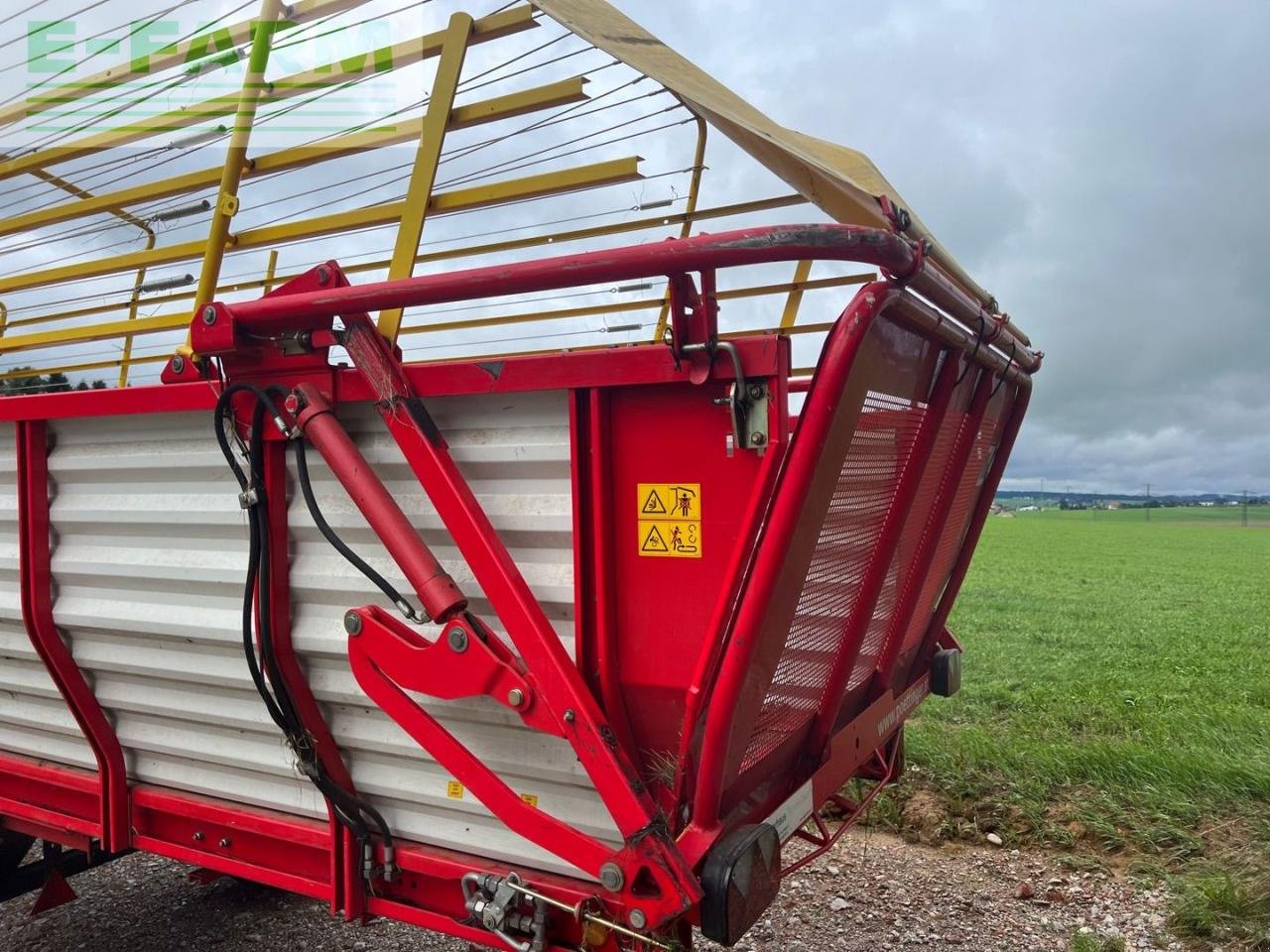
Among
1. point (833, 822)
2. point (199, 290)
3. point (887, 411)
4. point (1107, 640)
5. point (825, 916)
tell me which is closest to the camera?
point (887, 411)

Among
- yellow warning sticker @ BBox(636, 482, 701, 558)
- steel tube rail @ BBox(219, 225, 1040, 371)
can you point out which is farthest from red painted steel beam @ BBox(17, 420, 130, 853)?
yellow warning sticker @ BBox(636, 482, 701, 558)

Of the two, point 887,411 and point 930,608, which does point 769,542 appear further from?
point 930,608

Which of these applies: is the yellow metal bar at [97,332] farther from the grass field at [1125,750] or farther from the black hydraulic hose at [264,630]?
the grass field at [1125,750]

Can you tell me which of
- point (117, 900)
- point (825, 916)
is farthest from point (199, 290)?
point (825, 916)

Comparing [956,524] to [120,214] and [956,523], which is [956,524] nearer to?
[956,523]

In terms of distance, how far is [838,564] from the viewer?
2270mm

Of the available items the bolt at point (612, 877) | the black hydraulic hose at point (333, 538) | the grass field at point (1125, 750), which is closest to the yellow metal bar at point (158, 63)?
the black hydraulic hose at point (333, 538)

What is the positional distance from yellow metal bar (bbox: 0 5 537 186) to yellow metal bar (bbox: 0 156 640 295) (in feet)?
1.17

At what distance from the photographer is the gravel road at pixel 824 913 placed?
3727mm

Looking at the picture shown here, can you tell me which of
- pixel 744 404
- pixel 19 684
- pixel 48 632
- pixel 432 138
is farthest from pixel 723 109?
pixel 19 684

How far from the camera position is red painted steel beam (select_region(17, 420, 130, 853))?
271 cm

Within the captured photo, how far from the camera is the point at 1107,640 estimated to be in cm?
1116

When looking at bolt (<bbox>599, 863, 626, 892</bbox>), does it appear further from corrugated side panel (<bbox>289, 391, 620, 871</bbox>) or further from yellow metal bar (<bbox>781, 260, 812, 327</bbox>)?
yellow metal bar (<bbox>781, 260, 812, 327</bbox>)

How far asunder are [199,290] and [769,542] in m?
1.72
